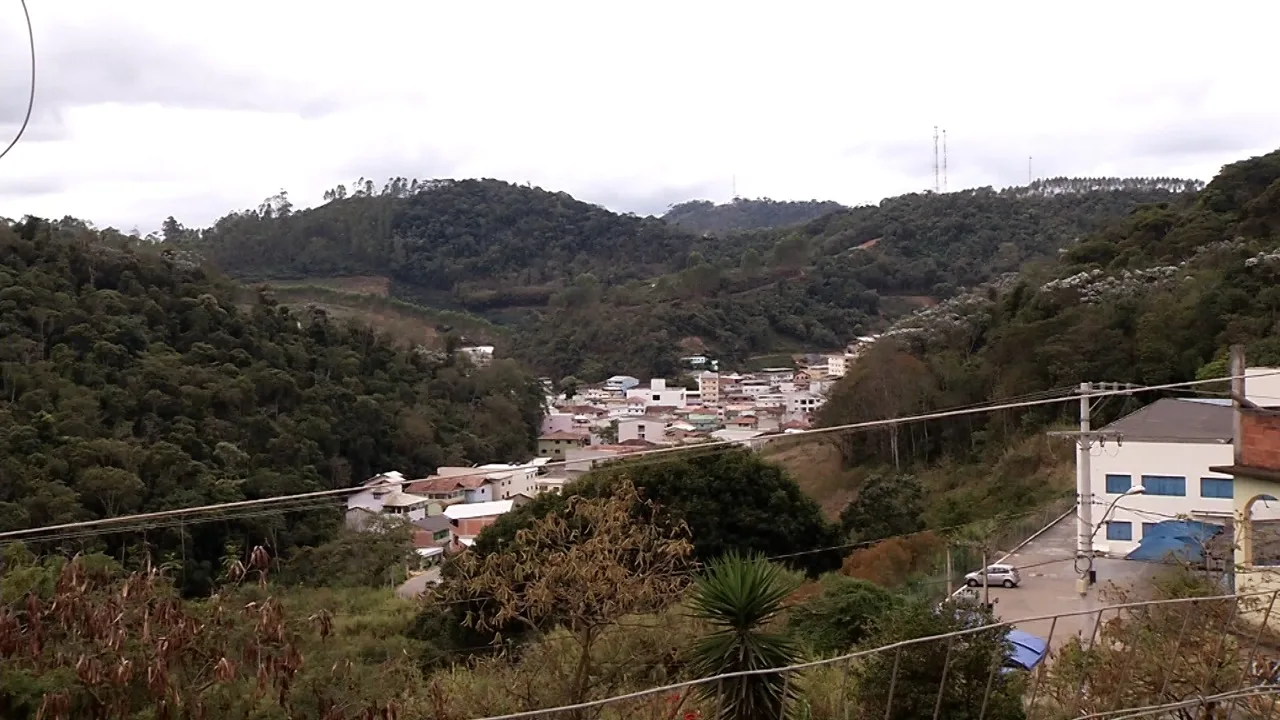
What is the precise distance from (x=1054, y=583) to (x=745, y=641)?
820 centimetres

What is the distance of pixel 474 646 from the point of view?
11.5m

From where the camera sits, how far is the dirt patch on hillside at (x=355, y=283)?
58688mm

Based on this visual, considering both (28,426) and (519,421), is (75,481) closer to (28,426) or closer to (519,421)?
(28,426)

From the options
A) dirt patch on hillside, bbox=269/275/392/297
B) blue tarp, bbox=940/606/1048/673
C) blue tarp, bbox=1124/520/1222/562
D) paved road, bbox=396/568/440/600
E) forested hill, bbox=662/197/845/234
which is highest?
forested hill, bbox=662/197/845/234

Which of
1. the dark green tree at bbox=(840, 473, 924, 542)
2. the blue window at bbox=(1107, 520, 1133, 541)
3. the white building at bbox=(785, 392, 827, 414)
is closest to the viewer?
the blue window at bbox=(1107, 520, 1133, 541)

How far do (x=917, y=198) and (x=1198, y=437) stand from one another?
53252 mm

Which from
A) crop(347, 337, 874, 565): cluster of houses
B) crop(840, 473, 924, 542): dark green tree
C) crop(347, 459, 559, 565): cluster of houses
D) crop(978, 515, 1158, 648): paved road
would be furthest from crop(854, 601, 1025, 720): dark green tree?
crop(347, 459, 559, 565): cluster of houses

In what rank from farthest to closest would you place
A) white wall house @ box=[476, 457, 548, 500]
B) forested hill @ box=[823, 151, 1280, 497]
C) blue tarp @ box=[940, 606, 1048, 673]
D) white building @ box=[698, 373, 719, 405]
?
white building @ box=[698, 373, 719, 405] < white wall house @ box=[476, 457, 548, 500] < forested hill @ box=[823, 151, 1280, 497] < blue tarp @ box=[940, 606, 1048, 673]

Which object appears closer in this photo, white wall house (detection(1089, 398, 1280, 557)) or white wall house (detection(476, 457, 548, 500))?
white wall house (detection(1089, 398, 1280, 557))

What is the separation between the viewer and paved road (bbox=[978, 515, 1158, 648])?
930 centimetres

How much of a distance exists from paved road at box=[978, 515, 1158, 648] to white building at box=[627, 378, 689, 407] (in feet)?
93.2

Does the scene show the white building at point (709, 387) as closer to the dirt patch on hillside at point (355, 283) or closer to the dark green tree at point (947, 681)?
the dirt patch on hillside at point (355, 283)

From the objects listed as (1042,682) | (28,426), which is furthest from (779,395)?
(1042,682)

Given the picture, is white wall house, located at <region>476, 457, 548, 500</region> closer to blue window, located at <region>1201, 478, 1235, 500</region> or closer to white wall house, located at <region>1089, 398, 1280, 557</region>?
white wall house, located at <region>1089, 398, 1280, 557</region>
